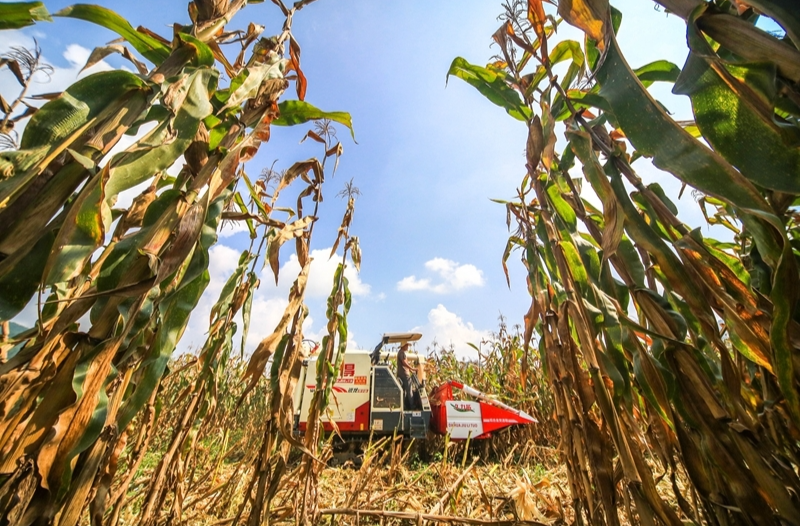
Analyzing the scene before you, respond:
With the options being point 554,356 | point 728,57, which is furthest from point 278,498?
point 728,57

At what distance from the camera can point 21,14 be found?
590mm

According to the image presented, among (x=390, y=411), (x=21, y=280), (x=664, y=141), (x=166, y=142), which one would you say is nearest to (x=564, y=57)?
(x=664, y=141)

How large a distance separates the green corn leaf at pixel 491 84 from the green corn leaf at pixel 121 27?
2.76ft

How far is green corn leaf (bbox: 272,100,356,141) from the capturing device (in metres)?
1.01

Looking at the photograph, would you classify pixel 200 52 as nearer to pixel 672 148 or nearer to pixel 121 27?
pixel 121 27

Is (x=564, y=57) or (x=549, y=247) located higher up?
(x=564, y=57)

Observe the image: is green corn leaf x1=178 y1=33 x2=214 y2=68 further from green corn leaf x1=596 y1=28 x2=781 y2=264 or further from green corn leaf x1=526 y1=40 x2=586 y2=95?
green corn leaf x1=526 y1=40 x2=586 y2=95

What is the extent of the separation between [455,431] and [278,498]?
2.78m

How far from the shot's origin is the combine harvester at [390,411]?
4465mm

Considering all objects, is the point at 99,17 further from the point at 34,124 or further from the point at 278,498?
the point at 278,498

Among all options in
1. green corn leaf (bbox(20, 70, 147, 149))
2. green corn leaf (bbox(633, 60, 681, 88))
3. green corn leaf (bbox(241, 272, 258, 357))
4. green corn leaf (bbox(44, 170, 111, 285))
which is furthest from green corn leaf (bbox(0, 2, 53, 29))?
green corn leaf (bbox(633, 60, 681, 88))

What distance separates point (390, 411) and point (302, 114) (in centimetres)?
456

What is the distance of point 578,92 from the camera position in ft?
3.82

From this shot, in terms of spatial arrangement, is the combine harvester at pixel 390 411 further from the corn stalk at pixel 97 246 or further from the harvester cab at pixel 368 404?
the corn stalk at pixel 97 246
